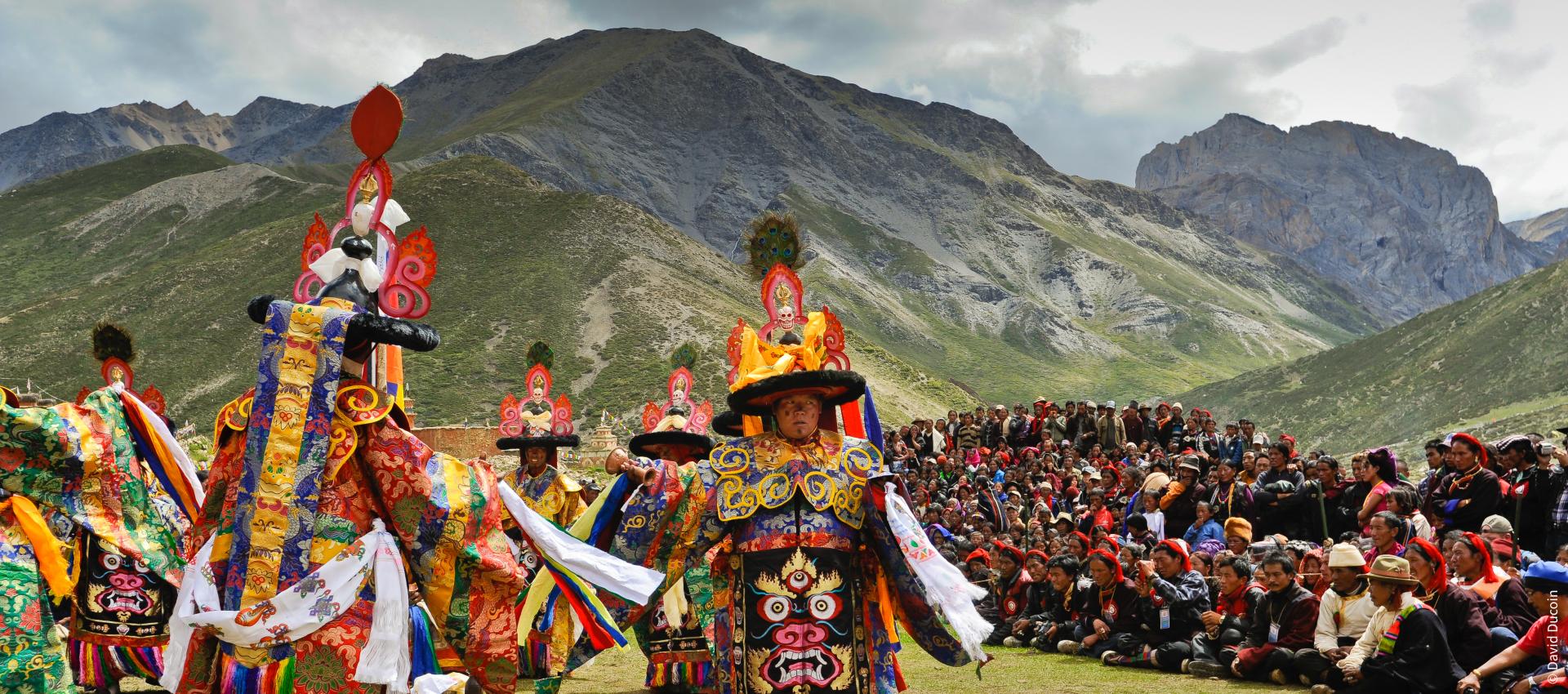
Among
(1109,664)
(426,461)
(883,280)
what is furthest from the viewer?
(883,280)

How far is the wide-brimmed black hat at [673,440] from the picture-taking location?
9.47m

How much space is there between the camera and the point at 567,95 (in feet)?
577

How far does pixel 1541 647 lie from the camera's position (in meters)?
7.39

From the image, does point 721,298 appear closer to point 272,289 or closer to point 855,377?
point 272,289

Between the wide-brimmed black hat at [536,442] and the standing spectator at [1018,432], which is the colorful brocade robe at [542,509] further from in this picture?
the standing spectator at [1018,432]

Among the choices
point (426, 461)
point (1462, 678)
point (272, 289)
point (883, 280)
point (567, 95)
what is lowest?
point (1462, 678)

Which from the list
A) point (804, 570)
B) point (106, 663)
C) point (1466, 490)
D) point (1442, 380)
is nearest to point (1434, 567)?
point (1466, 490)

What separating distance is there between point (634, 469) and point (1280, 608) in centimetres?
475

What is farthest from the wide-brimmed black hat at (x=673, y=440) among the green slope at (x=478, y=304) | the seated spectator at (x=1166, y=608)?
the green slope at (x=478, y=304)

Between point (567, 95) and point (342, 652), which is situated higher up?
point (567, 95)

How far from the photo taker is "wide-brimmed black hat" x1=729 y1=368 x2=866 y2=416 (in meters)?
6.57

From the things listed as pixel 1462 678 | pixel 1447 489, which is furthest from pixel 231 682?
pixel 1447 489

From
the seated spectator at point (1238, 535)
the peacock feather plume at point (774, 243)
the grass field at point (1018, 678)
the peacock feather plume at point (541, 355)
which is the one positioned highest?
the peacock feather plume at point (541, 355)

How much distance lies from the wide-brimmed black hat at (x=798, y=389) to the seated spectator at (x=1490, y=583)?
13.8 ft
